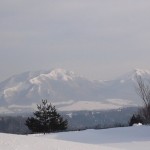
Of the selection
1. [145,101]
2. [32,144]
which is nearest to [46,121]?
[145,101]

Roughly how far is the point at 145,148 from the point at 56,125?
19.9 metres

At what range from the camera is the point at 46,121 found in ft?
111

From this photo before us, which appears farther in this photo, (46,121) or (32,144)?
(46,121)

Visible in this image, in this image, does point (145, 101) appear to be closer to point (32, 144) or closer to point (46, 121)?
point (46, 121)

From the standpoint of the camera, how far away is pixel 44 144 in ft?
26.0

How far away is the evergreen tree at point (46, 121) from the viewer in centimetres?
3341

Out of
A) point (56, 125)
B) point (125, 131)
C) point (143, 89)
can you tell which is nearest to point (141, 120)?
point (143, 89)

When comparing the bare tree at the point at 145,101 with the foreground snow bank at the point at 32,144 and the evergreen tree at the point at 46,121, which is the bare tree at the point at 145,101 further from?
the foreground snow bank at the point at 32,144

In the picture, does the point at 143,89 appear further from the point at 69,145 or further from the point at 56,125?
the point at 69,145

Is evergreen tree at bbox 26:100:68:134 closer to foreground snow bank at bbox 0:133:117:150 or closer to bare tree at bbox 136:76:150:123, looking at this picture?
bare tree at bbox 136:76:150:123

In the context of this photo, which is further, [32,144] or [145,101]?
[145,101]

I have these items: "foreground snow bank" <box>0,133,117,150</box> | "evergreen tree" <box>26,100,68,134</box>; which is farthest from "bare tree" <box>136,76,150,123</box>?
"foreground snow bank" <box>0,133,117,150</box>

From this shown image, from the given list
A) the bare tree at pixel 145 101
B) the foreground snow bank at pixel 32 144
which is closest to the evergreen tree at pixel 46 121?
the bare tree at pixel 145 101

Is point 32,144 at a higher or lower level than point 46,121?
lower
